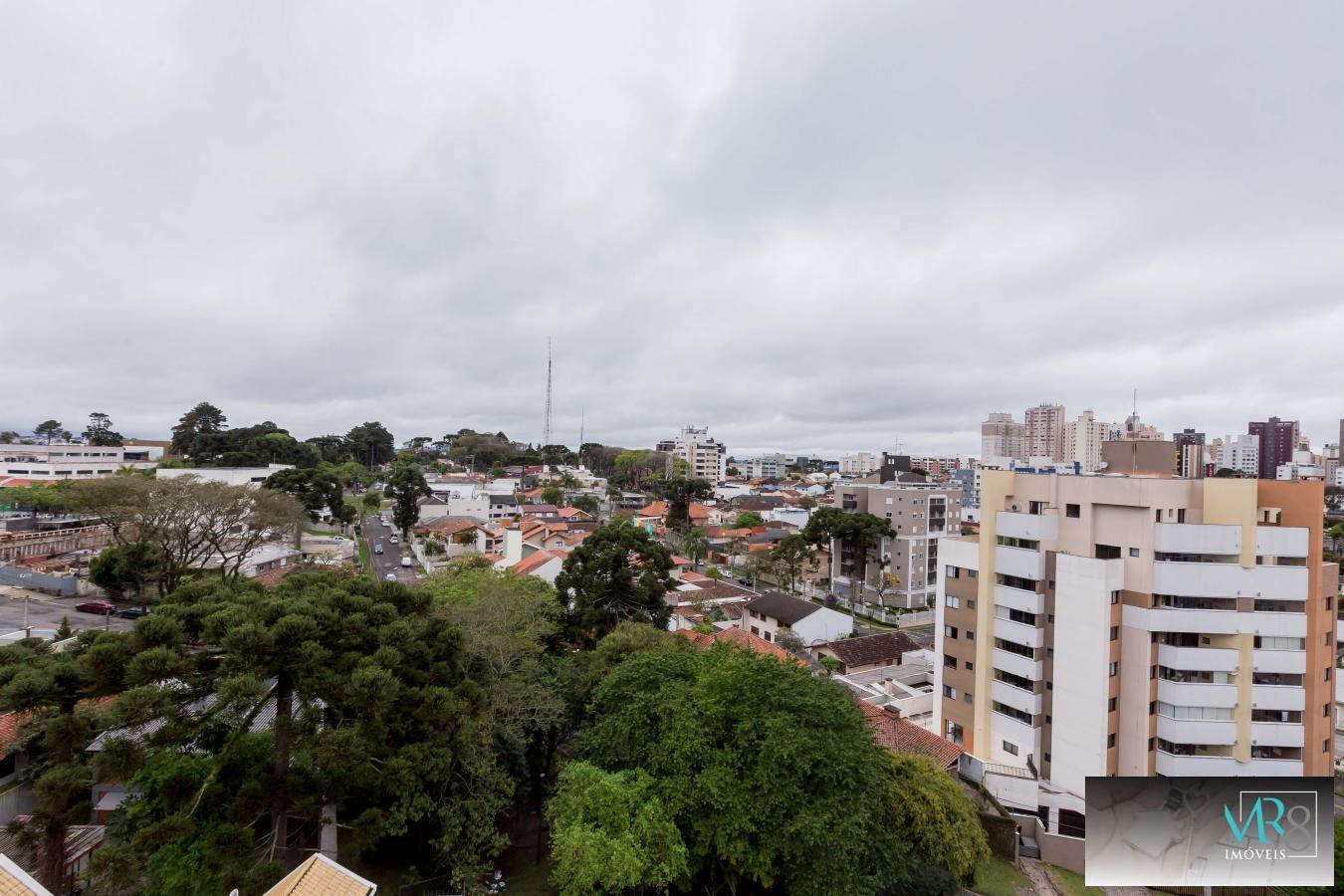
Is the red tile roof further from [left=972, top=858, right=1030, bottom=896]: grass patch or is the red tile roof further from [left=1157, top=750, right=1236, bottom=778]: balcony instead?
[left=1157, top=750, right=1236, bottom=778]: balcony

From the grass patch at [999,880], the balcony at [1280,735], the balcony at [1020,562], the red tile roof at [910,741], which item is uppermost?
the balcony at [1020,562]

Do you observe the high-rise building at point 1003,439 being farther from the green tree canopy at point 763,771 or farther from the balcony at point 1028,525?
the green tree canopy at point 763,771

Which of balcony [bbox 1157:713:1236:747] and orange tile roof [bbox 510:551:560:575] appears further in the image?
orange tile roof [bbox 510:551:560:575]

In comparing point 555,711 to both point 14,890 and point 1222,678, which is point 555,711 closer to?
Result: point 14,890

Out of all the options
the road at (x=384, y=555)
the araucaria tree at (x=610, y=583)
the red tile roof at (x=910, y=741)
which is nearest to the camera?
the red tile roof at (x=910, y=741)

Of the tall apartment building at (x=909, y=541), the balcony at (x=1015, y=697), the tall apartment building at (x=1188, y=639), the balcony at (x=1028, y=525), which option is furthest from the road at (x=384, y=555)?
the tall apartment building at (x=909, y=541)

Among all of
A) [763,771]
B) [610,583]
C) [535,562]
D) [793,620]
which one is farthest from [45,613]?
[793,620]

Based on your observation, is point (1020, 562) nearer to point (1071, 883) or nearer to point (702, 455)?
point (1071, 883)

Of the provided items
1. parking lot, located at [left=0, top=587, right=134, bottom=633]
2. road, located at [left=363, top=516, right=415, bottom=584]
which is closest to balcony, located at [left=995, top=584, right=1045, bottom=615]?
road, located at [left=363, top=516, right=415, bottom=584]
